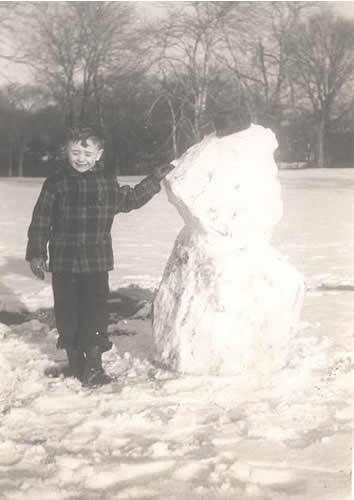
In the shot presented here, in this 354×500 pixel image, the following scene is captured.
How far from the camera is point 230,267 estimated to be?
3127mm

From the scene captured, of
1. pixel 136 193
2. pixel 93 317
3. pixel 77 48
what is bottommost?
pixel 93 317

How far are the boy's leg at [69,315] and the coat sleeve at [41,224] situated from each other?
17 centimetres

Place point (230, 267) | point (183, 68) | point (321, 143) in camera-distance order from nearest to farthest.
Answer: point (230, 267)
point (183, 68)
point (321, 143)

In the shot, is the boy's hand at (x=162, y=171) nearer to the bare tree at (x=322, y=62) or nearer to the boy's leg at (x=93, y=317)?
the boy's leg at (x=93, y=317)

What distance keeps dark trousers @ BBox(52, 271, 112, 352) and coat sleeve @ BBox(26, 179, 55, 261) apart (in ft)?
0.55

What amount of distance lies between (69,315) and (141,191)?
2.55 feet

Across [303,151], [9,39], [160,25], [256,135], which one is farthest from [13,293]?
[303,151]

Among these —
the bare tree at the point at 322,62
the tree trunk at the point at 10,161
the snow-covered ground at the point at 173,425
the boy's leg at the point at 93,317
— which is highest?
the bare tree at the point at 322,62

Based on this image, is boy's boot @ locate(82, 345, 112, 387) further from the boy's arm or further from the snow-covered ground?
the boy's arm

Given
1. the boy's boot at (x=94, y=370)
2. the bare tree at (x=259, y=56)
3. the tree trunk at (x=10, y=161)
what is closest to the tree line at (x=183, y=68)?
the bare tree at (x=259, y=56)

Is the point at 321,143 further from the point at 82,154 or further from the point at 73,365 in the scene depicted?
the point at 73,365

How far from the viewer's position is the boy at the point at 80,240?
10.5 ft

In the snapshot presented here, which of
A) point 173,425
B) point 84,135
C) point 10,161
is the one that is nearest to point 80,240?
point 84,135

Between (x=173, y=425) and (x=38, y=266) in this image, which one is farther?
(x=38, y=266)
